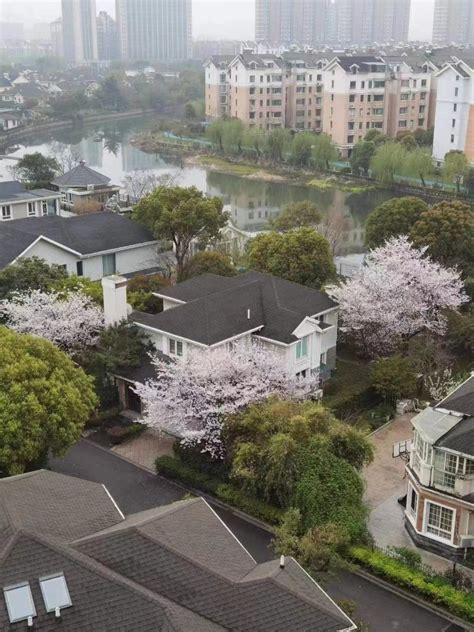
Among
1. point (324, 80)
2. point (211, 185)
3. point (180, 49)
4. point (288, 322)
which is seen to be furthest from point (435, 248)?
point (180, 49)

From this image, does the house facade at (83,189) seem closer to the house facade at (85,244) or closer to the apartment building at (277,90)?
the house facade at (85,244)

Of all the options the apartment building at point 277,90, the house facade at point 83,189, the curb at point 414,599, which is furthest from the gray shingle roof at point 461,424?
the apartment building at point 277,90

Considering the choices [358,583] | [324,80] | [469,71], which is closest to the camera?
[358,583]

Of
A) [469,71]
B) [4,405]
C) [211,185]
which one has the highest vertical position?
[469,71]

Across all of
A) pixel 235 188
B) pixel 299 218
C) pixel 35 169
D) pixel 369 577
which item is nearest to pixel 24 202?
pixel 35 169

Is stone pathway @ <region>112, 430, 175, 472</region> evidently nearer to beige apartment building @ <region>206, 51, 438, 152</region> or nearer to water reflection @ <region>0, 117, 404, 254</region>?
water reflection @ <region>0, 117, 404, 254</region>

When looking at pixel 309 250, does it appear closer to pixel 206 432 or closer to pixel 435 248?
pixel 435 248

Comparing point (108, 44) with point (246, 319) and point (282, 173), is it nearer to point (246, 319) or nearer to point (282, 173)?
point (282, 173)

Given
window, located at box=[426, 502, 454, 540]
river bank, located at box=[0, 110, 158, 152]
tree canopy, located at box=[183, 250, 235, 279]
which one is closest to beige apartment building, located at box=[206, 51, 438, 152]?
river bank, located at box=[0, 110, 158, 152]
